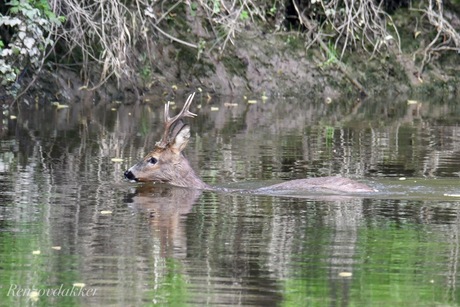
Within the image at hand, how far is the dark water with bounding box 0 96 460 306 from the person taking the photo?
25.1ft

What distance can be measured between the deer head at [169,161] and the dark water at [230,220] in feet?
0.60

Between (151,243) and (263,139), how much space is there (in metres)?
8.07

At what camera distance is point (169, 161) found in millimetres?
13211

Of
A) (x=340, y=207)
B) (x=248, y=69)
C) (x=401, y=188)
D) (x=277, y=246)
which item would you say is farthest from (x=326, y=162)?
(x=248, y=69)

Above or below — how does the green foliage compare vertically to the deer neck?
above

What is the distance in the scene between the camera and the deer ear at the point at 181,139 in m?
13.1

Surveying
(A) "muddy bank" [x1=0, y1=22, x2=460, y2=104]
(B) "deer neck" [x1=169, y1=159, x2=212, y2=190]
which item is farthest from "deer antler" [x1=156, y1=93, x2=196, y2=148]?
(A) "muddy bank" [x1=0, y1=22, x2=460, y2=104]

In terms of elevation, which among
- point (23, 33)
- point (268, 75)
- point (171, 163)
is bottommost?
point (171, 163)

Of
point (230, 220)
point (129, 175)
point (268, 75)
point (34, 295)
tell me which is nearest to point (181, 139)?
point (129, 175)

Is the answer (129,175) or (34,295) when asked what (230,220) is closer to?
(129,175)

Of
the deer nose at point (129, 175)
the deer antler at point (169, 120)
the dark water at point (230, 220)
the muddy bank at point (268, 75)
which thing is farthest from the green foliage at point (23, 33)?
the deer nose at point (129, 175)

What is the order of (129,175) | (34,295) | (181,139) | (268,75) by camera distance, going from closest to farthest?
(34,295) → (129,175) → (181,139) → (268,75)

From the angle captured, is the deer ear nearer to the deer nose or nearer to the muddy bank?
the deer nose

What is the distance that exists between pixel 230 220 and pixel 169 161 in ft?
A: 9.52
